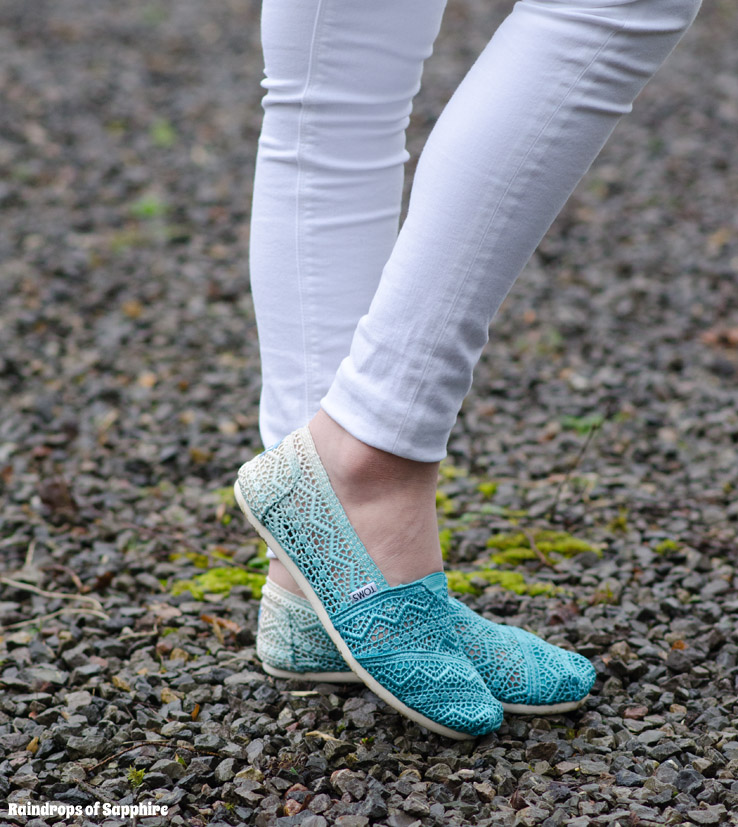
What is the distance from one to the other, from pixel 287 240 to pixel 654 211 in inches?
121

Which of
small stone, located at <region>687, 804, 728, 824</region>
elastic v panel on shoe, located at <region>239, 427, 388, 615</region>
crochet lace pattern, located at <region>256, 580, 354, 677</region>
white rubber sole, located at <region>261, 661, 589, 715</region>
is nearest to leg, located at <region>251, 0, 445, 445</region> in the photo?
elastic v panel on shoe, located at <region>239, 427, 388, 615</region>

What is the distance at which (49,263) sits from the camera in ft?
11.7

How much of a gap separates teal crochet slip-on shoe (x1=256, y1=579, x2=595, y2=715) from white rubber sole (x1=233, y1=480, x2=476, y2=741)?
0.09 meters

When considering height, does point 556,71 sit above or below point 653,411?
above

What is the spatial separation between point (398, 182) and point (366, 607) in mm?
638

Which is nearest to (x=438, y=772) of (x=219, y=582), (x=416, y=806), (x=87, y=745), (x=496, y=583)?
(x=416, y=806)

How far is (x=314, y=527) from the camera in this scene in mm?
1307

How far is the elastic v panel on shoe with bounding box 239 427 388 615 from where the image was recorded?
1301mm

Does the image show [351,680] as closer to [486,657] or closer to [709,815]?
[486,657]

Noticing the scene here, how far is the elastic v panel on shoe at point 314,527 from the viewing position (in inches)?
51.2

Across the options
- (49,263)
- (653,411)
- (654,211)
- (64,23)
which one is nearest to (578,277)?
(654,211)

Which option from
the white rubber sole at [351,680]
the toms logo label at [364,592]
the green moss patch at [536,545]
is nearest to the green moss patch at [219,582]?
the white rubber sole at [351,680]

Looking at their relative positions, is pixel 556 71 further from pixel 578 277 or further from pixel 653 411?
pixel 578 277

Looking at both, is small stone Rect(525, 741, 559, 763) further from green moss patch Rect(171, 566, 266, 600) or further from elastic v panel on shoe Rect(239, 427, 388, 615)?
green moss patch Rect(171, 566, 266, 600)
